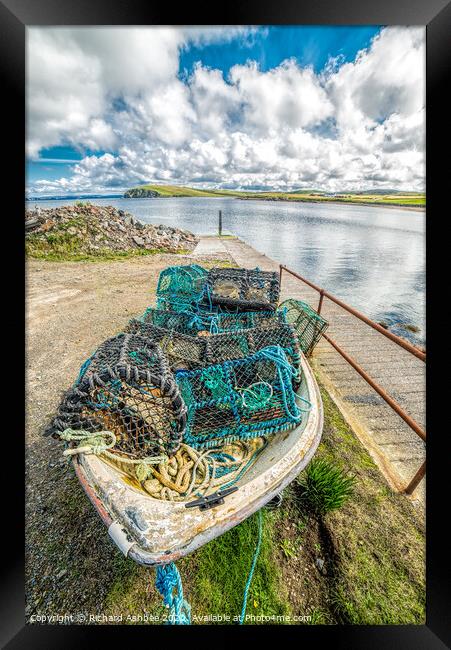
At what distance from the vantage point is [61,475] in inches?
109

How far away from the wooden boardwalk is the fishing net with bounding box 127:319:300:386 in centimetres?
106

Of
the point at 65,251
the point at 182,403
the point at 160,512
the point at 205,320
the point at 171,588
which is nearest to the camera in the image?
the point at 160,512

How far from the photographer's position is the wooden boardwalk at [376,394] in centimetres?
283

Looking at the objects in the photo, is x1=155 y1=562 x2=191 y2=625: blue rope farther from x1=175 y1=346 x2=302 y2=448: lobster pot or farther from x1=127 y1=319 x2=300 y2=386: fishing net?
x1=127 y1=319 x2=300 y2=386: fishing net

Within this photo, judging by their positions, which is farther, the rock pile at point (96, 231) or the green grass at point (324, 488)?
the rock pile at point (96, 231)

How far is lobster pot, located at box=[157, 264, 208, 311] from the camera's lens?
4332 millimetres

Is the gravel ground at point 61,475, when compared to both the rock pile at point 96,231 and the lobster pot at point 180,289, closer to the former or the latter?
the lobster pot at point 180,289

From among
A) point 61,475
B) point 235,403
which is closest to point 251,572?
point 235,403

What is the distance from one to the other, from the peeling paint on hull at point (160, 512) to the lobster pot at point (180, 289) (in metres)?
2.66

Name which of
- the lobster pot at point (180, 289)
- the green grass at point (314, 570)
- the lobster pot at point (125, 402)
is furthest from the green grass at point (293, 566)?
the lobster pot at point (180, 289)

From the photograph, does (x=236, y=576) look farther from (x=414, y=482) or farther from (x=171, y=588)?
(x=414, y=482)
